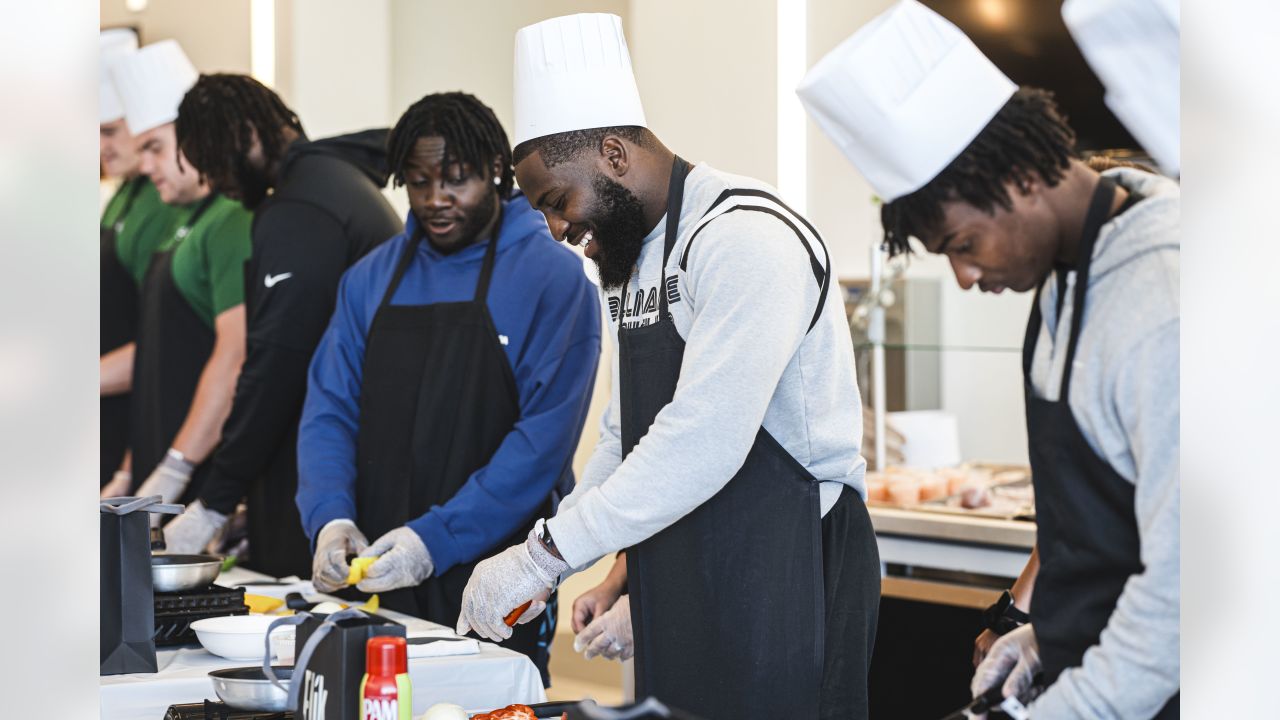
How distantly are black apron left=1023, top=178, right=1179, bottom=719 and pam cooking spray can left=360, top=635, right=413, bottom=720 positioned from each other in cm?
63

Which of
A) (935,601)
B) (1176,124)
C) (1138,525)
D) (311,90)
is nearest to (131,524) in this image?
(1138,525)

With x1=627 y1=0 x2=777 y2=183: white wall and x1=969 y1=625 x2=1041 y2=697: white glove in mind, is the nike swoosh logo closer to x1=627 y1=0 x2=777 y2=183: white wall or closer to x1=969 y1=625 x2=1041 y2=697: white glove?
x1=627 y1=0 x2=777 y2=183: white wall

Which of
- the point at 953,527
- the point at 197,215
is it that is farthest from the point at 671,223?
the point at 197,215

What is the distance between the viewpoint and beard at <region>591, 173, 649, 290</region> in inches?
68.6

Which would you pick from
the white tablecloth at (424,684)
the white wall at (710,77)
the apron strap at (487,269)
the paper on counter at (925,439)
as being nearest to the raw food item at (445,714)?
the white tablecloth at (424,684)

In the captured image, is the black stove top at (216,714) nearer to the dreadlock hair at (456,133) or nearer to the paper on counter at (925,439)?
the dreadlock hair at (456,133)

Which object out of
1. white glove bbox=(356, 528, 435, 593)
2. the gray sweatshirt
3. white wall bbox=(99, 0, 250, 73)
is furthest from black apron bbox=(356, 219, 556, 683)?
white wall bbox=(99, 0, 250, 73)

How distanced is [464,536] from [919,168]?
4.00 feet

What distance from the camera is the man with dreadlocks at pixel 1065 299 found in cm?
120

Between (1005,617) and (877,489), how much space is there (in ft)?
5.24

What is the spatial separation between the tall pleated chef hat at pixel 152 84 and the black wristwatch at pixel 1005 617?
270 centimetres

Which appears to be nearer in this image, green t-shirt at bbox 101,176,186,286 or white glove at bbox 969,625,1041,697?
white glove at bbox 969,625,1041,697
